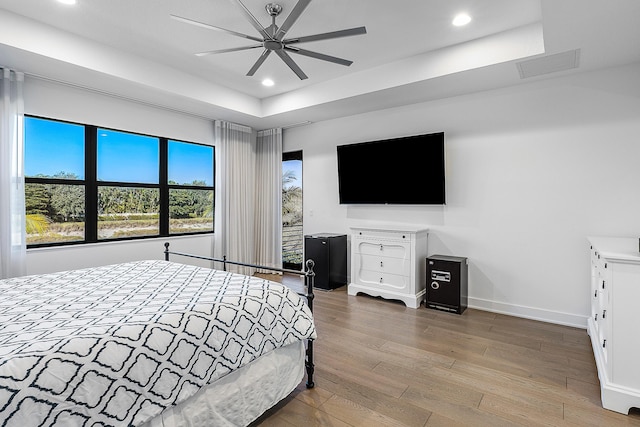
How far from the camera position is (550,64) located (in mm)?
3133

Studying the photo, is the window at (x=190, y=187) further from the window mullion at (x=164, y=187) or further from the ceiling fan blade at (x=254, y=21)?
the ceiling fan blade at (x=254, y=21)

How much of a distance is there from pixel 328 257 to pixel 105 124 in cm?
334

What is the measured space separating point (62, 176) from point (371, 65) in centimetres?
382

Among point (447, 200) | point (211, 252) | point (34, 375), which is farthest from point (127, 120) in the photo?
point (447, 200)

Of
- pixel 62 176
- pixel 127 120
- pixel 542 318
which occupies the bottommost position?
pixel 542 318

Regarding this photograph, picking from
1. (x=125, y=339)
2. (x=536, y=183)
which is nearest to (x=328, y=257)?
(x=536, y=183)

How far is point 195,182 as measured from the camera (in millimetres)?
5211

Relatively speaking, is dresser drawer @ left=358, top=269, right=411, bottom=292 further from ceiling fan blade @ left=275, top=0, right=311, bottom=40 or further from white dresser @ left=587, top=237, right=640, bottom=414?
ceiling fan blade @ left=275, top=0, right=311, bottom=40

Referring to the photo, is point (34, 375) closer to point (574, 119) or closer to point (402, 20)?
point (402, 20)

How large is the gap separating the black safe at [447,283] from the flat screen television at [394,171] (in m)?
0.77

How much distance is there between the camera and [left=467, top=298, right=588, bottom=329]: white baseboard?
11.1 feet

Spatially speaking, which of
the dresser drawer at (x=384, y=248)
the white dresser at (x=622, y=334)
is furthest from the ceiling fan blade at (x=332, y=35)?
the dresser drawer at (x=384, y=248)

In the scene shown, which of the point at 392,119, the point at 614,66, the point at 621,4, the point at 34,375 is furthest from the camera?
the point at 392,119

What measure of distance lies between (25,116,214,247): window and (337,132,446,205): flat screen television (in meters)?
2.31
